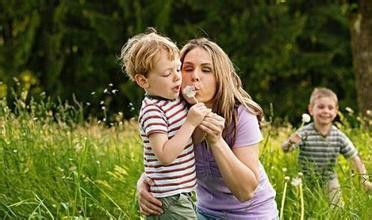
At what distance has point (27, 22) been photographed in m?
13.5

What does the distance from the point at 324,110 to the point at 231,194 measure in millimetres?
2142

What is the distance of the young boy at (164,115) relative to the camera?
11.7 ft

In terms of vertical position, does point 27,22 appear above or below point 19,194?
above

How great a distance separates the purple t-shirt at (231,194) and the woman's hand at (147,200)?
0.29 m

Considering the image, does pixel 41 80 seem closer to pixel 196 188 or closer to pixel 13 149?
pixel 13 149

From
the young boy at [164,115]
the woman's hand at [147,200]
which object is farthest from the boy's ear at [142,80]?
the woman's hand at [147,200]

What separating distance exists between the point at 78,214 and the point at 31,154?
0.68 m

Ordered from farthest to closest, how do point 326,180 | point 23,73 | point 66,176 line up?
point 23,73 → point 326,180 → point 66,176

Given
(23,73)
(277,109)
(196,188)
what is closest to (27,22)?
(23,73)

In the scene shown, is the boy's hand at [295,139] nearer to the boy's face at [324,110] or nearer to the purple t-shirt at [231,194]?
the boy's face at [324,110]

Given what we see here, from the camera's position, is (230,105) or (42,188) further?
(42,188)

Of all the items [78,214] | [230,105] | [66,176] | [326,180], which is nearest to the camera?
[230,105]

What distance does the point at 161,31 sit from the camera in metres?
13.0

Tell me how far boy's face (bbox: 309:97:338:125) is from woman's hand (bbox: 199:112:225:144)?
2426 mm
